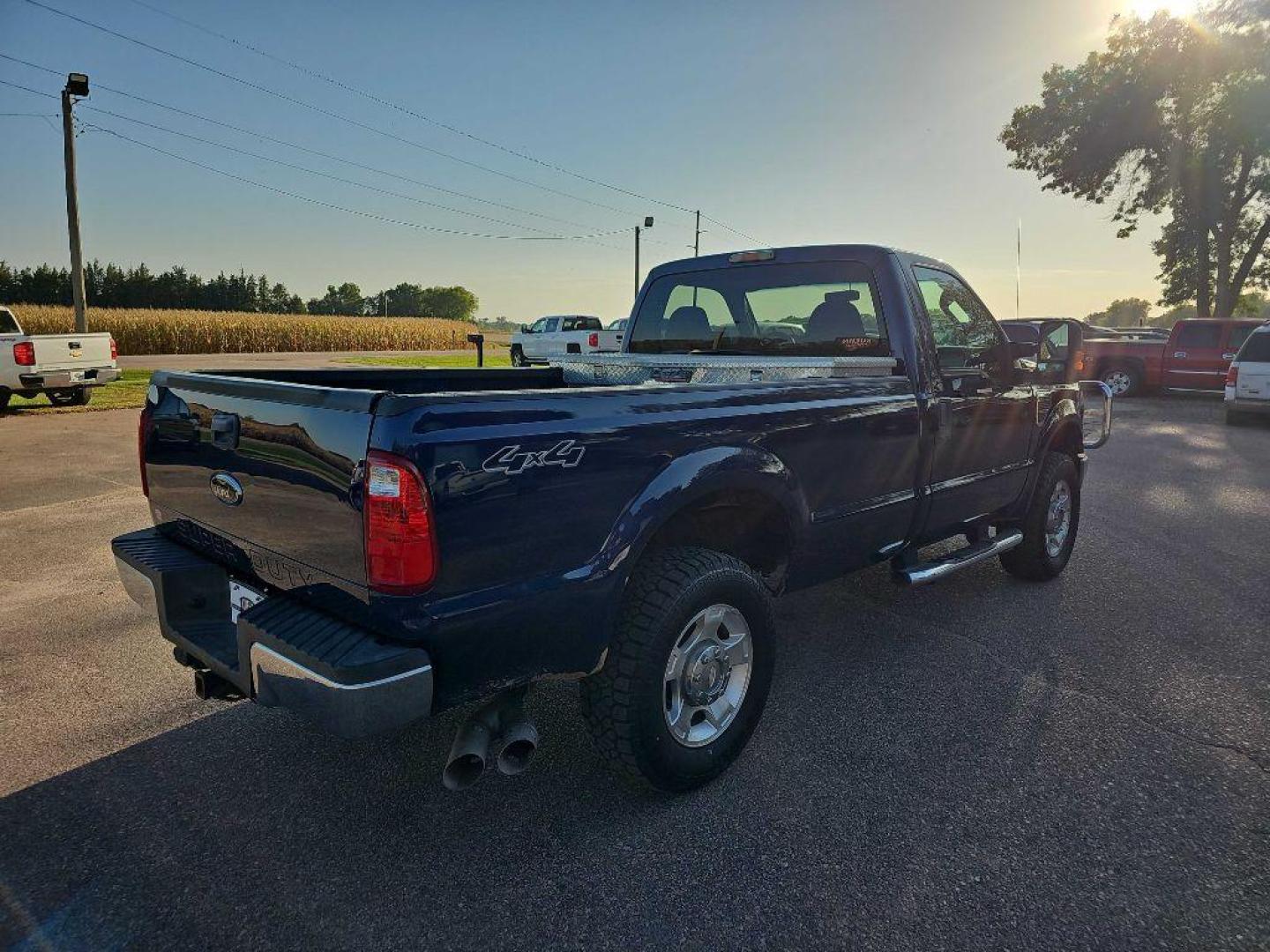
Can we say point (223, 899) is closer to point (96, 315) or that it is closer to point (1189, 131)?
point (1189, 131)

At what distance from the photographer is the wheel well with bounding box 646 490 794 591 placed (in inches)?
107

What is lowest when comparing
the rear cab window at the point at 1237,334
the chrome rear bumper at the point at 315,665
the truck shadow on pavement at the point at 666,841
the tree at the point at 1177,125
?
the truck shadow on pavement at the point at 666,841

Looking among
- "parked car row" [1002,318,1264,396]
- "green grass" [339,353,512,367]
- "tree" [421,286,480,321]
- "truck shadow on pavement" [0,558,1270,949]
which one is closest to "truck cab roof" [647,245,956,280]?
"truck shadow on pavement" [0,558,1270,949]

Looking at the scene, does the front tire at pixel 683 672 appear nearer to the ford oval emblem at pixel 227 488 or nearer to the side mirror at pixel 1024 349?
the ford oval emblem at pixel 227 488

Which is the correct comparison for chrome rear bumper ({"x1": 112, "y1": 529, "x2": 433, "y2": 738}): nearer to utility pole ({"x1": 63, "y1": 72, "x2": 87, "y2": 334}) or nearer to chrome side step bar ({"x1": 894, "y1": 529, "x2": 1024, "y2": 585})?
chrome side step bar ({"x1": 894, "y1": 529, "x2": 1024, "y2": 585})

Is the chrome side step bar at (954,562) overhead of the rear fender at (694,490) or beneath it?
beneath

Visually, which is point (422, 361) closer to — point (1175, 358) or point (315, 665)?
point (1175, 358)

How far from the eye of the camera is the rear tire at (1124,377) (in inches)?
700

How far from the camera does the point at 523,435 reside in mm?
2018

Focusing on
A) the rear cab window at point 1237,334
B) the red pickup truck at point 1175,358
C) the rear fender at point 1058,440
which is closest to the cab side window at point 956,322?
the rear fender at point 1058,440

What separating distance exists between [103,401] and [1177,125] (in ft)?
102

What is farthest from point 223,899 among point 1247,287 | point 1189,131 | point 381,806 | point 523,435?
point 1247,287

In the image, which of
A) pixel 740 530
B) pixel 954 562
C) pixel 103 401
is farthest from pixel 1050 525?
pixel 103 401

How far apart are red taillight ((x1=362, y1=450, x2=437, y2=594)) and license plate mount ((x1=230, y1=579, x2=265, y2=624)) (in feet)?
2.32
